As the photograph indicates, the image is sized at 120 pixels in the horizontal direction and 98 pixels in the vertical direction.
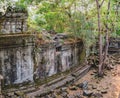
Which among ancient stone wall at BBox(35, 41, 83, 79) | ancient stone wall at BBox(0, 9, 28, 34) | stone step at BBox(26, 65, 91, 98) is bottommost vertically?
stone step at BBox(26, 65, 91, 98)

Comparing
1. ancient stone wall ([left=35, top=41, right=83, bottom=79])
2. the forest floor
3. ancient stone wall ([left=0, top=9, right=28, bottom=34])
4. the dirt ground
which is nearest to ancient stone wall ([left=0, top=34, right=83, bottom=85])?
ancient stone wall ([left=35, top=41, right=83, bottom=79])

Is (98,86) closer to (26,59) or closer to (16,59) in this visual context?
(26,59)

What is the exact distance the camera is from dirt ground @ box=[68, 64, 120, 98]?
11859 mm

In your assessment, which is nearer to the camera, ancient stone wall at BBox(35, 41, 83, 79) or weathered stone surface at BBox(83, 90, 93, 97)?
ancient stone wall at BBox(35, 41, 83, 79)

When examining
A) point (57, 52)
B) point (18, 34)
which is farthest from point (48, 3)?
point (18, 34)

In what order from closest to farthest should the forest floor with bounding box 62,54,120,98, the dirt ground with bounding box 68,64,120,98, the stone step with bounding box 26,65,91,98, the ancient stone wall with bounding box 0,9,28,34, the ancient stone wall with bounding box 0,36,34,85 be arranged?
the ancient stone wall with bounding box 0,36,34,85 < the ancient stone wall with bounding box 0,9,28,34 < the stone step with bounding box 26,65,91,98 < the forest floor with bounding box 62,54,120,98 < the dirt ground with bounding box 68,64,120,98

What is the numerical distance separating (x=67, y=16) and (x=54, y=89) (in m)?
5.36

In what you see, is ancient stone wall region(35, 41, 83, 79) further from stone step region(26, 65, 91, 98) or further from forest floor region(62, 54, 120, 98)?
forest floor region(62, 54, 120, 98)

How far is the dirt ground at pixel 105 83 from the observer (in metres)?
11.9

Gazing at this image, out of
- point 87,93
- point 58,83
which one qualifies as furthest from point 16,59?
point 87,93

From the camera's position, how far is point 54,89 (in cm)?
1134

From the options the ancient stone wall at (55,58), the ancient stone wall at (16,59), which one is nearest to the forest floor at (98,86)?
the ancient stone wall at (55,58)

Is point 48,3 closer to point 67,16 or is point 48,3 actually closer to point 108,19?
point 67,16

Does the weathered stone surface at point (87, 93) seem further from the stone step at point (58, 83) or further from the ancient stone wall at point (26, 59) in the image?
the ancient stone wall at point (26, 59)
